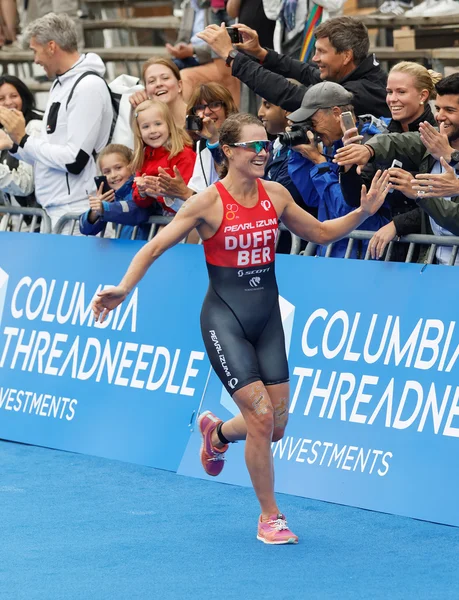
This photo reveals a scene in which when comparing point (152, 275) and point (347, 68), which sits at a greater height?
point (347, 68)

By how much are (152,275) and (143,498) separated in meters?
2.06

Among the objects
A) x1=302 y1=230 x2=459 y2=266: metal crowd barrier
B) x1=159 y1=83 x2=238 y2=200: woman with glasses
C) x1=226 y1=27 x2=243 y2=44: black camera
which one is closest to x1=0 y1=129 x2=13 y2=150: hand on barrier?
x1=159 y1=83 x2=238 y2=200: woman with glasses

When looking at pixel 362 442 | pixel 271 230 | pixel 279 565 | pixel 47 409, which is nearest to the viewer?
pixel 279 565

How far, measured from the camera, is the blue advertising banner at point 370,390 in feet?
23.2

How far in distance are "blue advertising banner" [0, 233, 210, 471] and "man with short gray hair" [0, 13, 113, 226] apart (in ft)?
1.54

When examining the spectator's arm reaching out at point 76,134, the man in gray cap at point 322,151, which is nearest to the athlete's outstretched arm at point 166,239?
the man in gray cap at point 322,151

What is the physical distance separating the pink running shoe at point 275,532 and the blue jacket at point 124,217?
131 inches

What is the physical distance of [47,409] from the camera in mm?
9438

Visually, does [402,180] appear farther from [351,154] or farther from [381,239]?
[381,239]

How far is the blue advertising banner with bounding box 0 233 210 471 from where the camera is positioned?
8641 mm

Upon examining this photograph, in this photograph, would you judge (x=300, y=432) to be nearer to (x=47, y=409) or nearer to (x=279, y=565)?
(x=279, y=565)

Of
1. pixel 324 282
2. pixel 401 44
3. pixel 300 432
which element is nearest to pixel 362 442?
pixel 300 432

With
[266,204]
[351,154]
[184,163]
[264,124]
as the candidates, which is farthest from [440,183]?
[184,163]

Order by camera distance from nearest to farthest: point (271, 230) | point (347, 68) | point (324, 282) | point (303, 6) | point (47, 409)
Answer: point (271, 230), point (324, 282), point (347, 68), point (47, 409), point (303, 6)
